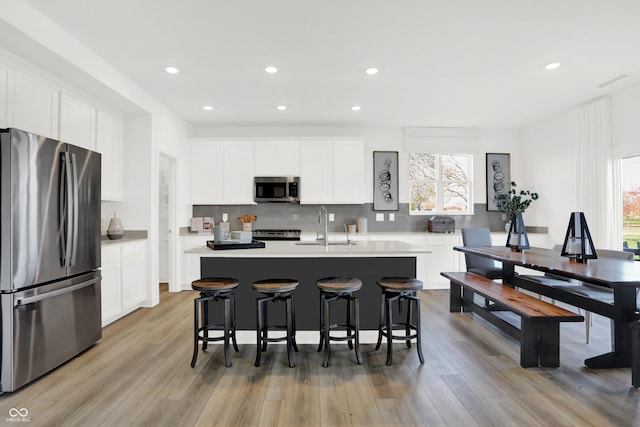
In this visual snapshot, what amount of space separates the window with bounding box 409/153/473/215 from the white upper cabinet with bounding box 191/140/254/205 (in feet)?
9.26

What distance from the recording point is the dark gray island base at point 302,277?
123 inches

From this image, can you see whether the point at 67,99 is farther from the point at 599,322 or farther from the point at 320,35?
the point at 599,322

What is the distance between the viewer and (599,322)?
3789 millimetres

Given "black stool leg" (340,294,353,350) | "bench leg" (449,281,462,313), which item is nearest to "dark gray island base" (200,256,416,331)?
"black stool leg" (340,294,353,350)

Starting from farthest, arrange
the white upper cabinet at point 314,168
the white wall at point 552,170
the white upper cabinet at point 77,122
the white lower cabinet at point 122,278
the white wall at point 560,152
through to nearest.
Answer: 1. the white upper cabinet at point 314,168
2. the white wall at point 552,170
3. the white wall at point 560,152
4. the white lower cabinet at point 122,278
5. the white upper cabinet at point 77,122

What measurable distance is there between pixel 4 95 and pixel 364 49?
2967 mm

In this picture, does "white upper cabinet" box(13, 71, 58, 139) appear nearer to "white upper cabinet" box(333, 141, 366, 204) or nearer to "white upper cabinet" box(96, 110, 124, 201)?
"white upper cabinet" box(96, 110, 124, 201)

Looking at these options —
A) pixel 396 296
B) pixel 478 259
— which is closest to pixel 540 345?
pixel 396 296

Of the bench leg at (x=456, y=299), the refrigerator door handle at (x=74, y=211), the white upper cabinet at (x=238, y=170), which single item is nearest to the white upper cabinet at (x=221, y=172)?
the white upper cabinet at (x=238, y=170)

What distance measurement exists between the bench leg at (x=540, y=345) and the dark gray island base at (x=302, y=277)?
3.24 ft

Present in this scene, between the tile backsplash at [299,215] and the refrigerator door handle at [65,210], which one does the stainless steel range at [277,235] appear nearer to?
the tile backsplash at [299,215]

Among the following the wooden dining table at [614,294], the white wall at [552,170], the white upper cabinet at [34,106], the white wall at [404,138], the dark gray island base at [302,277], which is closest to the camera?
the wooden dining table at [614,294]

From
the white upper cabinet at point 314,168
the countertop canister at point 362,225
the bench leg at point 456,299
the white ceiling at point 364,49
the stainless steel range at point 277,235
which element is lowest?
the bench leg at point 456,299

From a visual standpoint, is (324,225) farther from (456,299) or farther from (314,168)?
(314,168)
